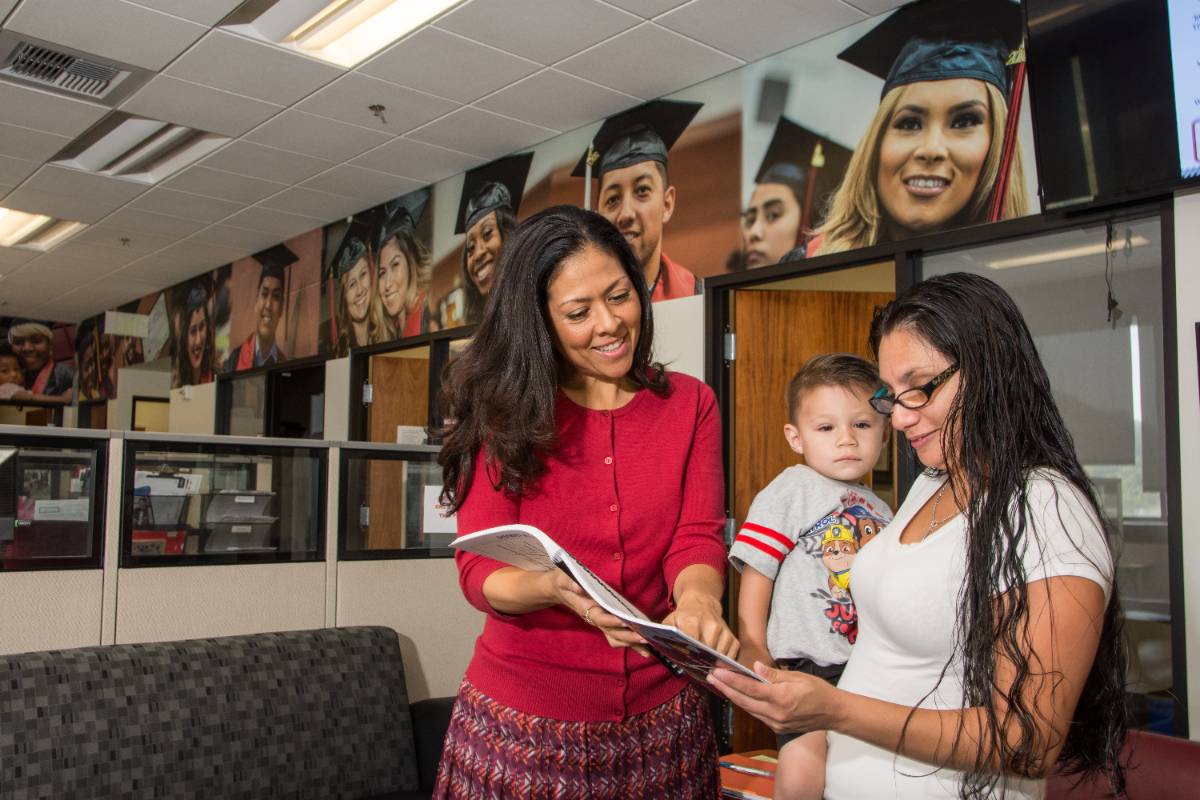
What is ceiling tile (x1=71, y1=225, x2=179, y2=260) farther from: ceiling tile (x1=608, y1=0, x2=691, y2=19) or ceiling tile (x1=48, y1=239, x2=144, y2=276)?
ceiling tile (x1=608, y1=0, x2=691, y2=19)

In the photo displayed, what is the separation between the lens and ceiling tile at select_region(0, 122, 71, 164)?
5.89 meters

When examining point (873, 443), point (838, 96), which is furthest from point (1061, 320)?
point (873, 443)

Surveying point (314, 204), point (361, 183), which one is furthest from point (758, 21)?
point (314, 204)

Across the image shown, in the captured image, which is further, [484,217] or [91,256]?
[91,256]

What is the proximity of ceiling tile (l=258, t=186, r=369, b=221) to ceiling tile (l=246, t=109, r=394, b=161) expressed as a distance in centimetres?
86

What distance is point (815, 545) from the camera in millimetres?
2152

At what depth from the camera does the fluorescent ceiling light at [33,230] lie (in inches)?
314

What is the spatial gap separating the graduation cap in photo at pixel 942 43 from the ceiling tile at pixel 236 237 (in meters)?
5.43

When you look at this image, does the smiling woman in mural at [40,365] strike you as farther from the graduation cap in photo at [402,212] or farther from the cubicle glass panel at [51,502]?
the cubicle glass panel at [51,502]

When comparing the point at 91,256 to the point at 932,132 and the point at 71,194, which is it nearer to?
the point at 71,194

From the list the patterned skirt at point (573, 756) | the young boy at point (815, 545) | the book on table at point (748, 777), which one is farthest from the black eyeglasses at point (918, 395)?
the book on table at point (748, 777)

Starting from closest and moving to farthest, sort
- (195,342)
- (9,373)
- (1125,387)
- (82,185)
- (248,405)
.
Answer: (1125,387) → (82,185) → (248,405) → (195,342) → (9,373)

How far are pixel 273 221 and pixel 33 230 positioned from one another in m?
2.16

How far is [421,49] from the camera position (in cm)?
466
